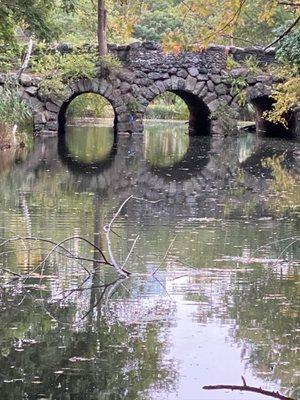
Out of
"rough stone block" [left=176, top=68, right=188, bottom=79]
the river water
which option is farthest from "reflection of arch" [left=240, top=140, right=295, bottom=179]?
the river water

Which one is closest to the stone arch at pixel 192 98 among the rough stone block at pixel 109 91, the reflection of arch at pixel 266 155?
the rough stone block at pixel 109 91

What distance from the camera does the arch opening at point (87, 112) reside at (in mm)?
39969

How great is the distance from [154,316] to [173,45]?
2.25 m

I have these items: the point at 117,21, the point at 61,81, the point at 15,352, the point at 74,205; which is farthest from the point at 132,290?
the point at 61,81

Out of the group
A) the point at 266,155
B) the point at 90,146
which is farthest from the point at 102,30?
the point at 266,155

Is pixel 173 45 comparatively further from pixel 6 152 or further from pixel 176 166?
pixel 6 152

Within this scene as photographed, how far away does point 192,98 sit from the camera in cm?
3312

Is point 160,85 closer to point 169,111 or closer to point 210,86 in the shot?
point 210,86

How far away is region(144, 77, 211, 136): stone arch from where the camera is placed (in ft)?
97.1

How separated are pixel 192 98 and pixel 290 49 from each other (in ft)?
21.5

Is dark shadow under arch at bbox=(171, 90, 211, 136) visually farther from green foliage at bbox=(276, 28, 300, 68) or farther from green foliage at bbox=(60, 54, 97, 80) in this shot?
green foliage at bbox=(60, 54, 97, 80)

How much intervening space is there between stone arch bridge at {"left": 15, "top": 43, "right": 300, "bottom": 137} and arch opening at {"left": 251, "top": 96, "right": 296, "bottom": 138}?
1.10m

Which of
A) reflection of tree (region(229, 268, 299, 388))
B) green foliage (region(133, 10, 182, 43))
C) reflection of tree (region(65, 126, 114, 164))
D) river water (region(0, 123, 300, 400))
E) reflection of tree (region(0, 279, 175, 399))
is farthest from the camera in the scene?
green foliage (region(133, 10, 182, 43))

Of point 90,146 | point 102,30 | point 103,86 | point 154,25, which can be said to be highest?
point 154,25
